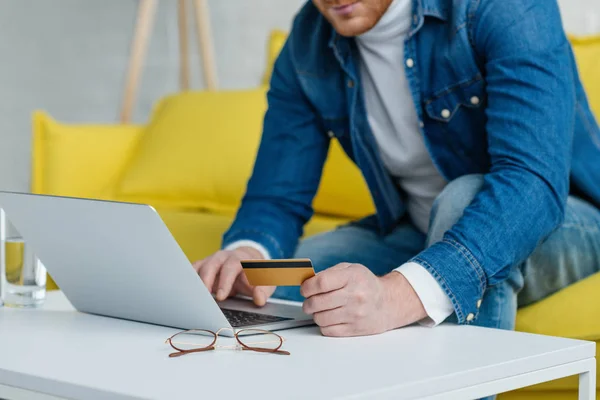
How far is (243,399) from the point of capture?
0.74 meters

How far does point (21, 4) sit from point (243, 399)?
3.36m

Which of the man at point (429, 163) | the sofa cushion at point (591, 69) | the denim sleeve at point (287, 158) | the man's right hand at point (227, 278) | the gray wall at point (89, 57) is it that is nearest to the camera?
the man at point (429, 163)

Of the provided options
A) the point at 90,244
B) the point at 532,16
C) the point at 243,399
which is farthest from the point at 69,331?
the point at 532,16

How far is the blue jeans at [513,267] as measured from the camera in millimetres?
1252

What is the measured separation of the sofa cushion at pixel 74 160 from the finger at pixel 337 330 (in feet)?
5.50

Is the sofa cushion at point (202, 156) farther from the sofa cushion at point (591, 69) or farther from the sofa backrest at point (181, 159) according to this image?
the sofa cushion at point (591, 69)

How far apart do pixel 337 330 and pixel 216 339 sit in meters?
0.15

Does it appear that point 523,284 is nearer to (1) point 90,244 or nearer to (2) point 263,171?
(2) point 263,171

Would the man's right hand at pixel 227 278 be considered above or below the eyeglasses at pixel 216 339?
below

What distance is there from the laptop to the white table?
0.12 ft

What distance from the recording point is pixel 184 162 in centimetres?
253

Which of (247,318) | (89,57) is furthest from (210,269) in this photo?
(89,57)

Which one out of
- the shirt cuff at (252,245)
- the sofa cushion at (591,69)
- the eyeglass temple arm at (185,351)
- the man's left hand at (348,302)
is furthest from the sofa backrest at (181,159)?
the eyeglass temple arm at (185,351)

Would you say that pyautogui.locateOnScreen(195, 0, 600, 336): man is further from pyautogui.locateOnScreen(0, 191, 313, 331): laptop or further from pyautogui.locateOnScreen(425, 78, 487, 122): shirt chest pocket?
pyautogui.locateOnScreen(0, 191, 313, 331): laptop
